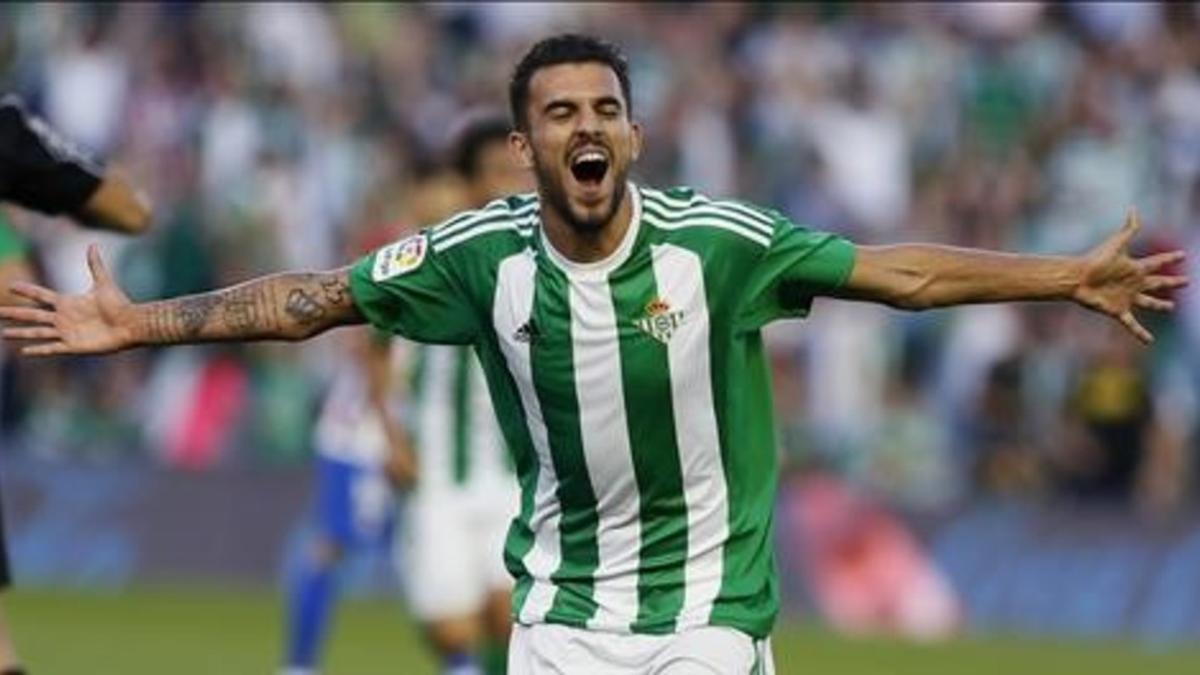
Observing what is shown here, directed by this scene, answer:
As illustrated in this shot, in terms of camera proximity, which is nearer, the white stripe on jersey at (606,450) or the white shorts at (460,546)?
the white stripe on jersey at (606,450)

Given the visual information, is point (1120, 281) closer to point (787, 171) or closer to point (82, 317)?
point (82, 317)

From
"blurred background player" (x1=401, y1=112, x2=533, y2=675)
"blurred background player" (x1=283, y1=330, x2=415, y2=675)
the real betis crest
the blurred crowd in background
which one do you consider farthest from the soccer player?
the blurred crowd in background

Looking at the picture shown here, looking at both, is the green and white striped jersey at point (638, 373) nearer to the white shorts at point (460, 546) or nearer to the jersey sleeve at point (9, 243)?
the jersey sleeve at point (9, 243)

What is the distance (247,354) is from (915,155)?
4.18m

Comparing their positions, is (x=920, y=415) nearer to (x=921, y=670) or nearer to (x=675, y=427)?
(x=921, y=670)

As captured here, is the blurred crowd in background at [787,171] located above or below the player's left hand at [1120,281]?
above

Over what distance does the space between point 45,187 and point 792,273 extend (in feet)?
9.17

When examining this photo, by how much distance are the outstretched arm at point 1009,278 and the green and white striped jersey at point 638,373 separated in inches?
4.1

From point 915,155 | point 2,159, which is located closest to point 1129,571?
point 915,155

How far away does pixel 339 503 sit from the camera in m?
16.3

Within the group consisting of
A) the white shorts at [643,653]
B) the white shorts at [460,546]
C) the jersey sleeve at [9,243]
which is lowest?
the white shorts at [643,653]

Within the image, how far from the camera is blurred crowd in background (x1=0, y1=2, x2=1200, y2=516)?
66.1 feet

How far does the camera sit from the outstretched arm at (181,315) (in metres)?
8.99

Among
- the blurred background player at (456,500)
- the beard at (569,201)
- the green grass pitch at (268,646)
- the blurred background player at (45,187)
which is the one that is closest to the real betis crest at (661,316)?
the beard at (569,201)
